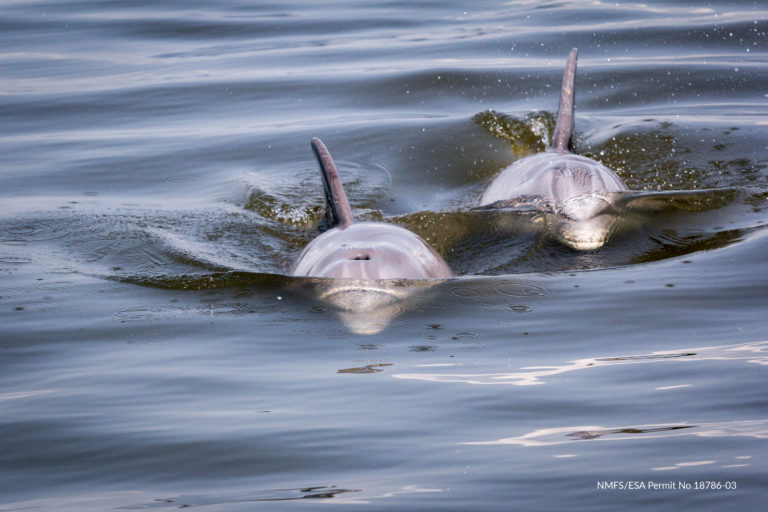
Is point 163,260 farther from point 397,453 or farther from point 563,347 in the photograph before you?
point 397,453

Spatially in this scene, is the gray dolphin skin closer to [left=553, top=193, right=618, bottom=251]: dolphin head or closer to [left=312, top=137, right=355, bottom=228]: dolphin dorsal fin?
[left=553, top=193, right=618, bottom=251]: dolphin head

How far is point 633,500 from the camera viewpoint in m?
3.27

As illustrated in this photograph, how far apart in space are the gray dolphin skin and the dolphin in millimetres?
1139

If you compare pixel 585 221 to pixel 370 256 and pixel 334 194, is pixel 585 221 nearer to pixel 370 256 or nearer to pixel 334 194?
pixel 334 194

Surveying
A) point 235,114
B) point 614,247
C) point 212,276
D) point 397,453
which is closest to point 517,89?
point 235,114

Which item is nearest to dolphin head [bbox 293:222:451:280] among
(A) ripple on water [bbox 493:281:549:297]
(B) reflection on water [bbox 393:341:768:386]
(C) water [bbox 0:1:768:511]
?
(C) water [bbox 0:1:768:511]

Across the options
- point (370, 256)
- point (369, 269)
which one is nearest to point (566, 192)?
point (370, 256)

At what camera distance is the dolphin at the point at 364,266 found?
5441 millimetres

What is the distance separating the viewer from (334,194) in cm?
682

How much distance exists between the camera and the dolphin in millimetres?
5441

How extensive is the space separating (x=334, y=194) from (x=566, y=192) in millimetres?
1788

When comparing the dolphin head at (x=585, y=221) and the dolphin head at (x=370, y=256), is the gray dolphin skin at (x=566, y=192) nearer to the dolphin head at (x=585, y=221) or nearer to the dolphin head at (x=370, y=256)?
the dolphin head at (x=585, y=221)

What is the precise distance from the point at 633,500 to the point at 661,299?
2360mm

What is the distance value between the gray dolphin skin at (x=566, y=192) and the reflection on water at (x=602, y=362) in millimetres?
2397
